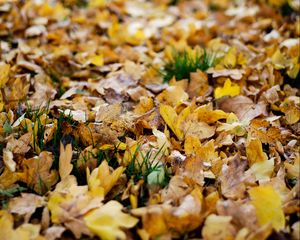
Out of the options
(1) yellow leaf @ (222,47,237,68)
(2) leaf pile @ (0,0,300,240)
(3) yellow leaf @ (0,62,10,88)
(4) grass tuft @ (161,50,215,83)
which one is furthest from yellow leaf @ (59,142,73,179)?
(1) yellow leaf @ (222,47,237,68)

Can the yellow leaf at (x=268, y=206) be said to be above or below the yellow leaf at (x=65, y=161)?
below

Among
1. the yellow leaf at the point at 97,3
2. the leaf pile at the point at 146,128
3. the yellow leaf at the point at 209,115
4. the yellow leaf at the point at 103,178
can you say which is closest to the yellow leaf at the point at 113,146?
the leaf pile at the point at 146,128

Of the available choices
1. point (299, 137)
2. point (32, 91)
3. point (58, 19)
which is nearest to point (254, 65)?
point (299, 137)

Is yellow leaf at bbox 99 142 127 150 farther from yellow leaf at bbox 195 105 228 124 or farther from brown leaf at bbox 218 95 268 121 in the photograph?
brown leaf at bbox 218 95 268 121

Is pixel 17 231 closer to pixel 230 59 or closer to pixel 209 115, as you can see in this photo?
pixel 209 115

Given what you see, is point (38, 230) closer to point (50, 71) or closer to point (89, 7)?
point (50, 71)

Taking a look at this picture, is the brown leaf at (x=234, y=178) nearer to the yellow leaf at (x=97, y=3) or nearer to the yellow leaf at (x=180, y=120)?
the yellow leaf at (x=180, y=120)
